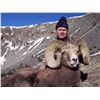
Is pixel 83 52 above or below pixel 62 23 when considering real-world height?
below

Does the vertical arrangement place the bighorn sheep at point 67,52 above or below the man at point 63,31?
below

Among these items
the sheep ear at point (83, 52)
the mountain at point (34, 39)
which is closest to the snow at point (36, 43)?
the mountain at point (34, 39)

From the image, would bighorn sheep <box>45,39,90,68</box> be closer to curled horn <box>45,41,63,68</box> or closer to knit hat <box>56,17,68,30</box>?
curled horn <box>45,41,63,68</box>

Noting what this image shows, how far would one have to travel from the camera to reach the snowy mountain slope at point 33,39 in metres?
3.15

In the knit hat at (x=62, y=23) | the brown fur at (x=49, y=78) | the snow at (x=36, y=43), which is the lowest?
the brown fur at (x=49, y=78)

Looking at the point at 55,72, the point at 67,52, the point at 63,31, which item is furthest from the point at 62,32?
the point at 55,72

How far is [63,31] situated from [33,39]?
0.29 m

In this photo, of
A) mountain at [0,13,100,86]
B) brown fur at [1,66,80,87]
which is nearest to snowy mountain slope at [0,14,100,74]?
mountain at [0,13,100,86]

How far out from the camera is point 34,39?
10.4 feet

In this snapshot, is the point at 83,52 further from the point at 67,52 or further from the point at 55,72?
the point at 55,72

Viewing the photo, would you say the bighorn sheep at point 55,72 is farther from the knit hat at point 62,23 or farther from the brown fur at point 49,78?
the knit hat at point 62,23

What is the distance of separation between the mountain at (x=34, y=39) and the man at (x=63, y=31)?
4 centimetres

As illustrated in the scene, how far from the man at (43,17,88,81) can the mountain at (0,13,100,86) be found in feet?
0.12
